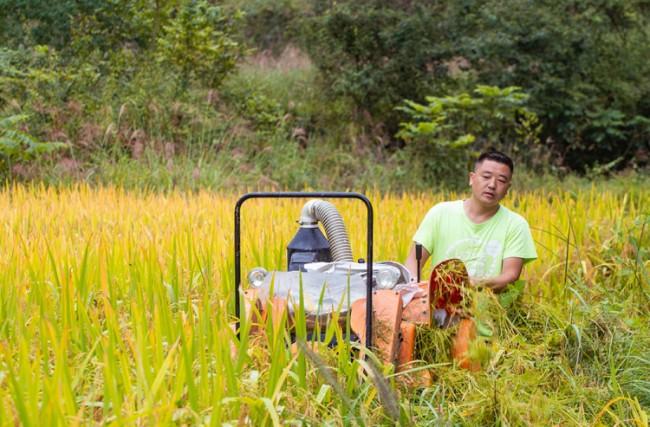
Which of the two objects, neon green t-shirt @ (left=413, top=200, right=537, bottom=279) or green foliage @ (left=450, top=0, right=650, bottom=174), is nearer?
neon green t-shirt @ (left=413, top=200, right=537, bottom=279)

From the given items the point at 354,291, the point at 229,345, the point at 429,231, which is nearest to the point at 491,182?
the point at 429,231

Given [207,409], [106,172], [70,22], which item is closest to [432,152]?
[106,172]

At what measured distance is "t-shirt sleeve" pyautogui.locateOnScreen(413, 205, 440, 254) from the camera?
4.36 metres

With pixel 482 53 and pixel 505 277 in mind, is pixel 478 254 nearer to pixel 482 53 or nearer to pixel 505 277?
pixel 505 277

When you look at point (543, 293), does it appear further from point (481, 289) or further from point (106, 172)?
point (106, 172)

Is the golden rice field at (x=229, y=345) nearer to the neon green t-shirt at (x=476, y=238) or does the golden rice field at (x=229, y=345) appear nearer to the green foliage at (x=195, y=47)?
the neon green t-shirt at (x=476, y=238)

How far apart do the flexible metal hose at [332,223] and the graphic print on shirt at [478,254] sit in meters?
0.79

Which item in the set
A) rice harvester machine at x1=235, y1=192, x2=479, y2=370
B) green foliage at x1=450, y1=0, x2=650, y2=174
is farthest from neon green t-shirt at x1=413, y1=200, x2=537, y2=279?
green foliage at x1=450, y1=0, x2=650, y2=174

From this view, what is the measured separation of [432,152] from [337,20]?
3.06 meters

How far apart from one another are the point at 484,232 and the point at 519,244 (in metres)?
0.18

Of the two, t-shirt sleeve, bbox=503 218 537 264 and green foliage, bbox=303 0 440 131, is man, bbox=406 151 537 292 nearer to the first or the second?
t-shirt sleeve, bbox=503 218 537 264

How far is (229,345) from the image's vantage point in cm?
259

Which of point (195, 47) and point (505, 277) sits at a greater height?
point (195, 47)

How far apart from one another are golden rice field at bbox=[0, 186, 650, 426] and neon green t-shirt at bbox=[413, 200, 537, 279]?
0.26m
